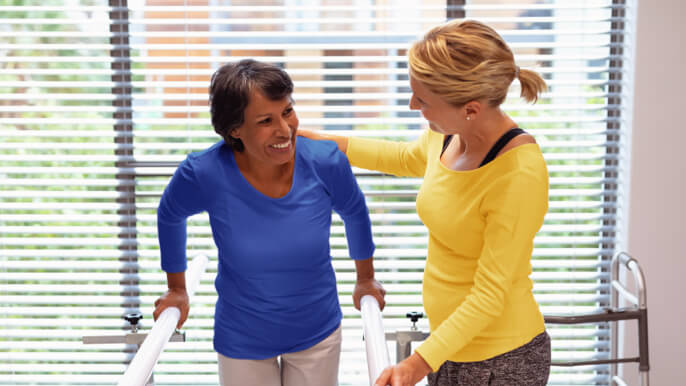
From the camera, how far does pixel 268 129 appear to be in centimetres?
140

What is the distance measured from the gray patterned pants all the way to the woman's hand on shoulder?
20 centimetres

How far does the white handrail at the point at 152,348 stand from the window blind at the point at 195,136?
37.3 inches

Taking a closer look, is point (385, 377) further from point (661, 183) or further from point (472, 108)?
point (661, 183)

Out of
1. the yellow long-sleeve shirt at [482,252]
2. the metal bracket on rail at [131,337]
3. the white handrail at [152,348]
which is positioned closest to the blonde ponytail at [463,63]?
the yellow long-sleeve shirt at [482,252]

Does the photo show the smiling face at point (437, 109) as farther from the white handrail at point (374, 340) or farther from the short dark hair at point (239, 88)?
the white handrail at point (374, 340)

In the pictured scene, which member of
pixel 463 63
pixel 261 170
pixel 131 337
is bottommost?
pixel 131 337

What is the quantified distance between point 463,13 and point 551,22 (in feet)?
1.22

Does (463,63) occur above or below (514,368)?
above

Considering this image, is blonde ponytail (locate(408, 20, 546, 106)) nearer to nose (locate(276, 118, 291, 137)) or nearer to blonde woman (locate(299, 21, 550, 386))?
blonde woman (locate(299, 21, 550, 386))

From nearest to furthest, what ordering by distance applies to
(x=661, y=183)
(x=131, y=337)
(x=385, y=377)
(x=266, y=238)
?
1. (x=385, y=377)
2. (x=266, y=238)
3. (x=131, y=337)
4. (x=661, y=183)

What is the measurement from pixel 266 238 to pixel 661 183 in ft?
5.70

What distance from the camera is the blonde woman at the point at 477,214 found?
1188mm

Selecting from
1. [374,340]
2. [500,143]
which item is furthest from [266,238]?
[500,143]

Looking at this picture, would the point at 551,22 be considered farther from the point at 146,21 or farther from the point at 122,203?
the point at 122,203
